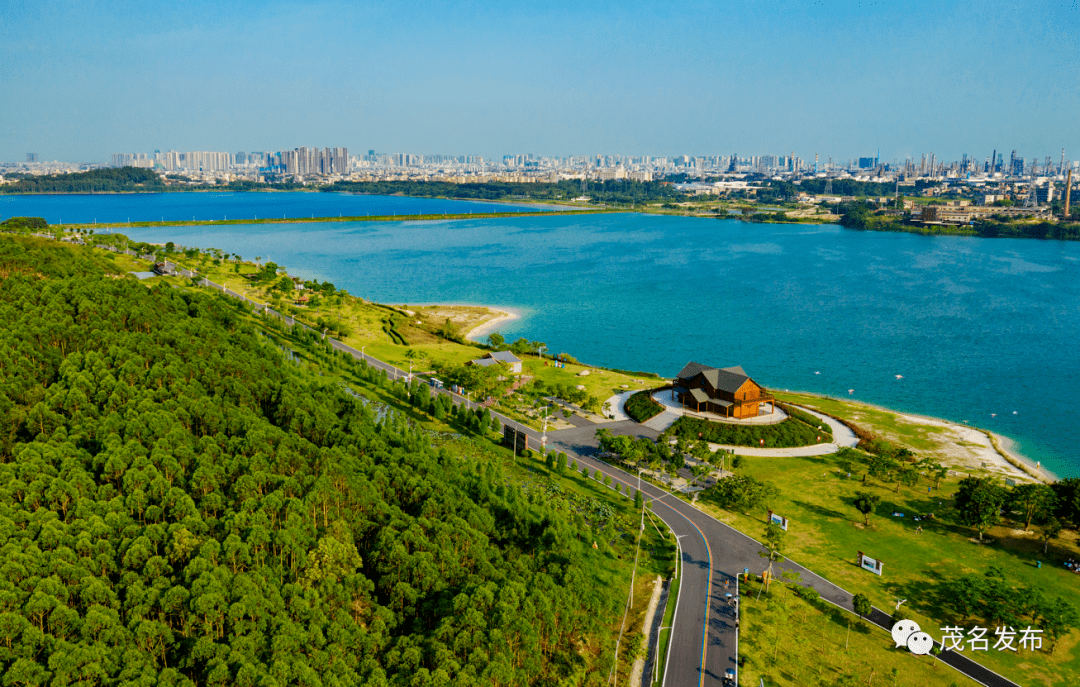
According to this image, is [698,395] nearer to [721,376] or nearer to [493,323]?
[721,376]

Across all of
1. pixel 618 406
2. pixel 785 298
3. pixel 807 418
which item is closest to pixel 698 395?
pixel 618 406

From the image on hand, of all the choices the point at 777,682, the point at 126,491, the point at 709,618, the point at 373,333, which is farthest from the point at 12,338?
the point at 777,682

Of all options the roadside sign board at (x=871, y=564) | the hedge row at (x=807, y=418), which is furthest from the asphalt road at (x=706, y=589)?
the hedge row at (x=807, y=418)

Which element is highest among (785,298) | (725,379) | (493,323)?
(785,298)

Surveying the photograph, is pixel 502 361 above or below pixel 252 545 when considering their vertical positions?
above

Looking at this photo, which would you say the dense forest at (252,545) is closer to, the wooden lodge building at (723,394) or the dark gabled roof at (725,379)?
the wooden lodge building at (723,394)

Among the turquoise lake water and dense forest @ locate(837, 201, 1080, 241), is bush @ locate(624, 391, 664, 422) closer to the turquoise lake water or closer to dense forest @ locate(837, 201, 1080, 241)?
the turquoise lake water

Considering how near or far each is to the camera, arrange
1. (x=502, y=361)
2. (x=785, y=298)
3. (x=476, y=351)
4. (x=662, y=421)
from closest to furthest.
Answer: (x=662, y=421), (x=502, y=361), (x=476, y=351), (x=785, y=298)
